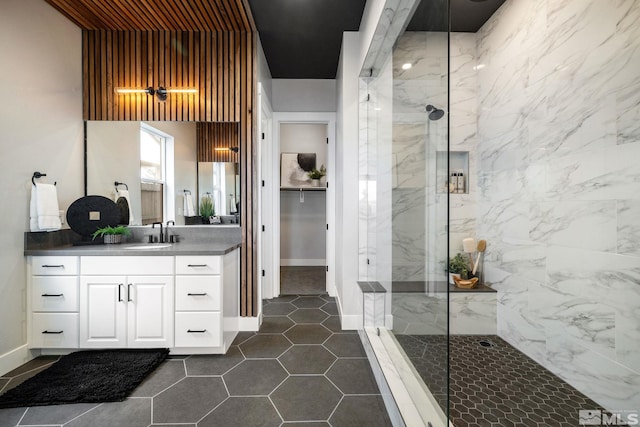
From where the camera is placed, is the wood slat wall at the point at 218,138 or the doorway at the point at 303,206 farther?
the doorway at the point at 303,206

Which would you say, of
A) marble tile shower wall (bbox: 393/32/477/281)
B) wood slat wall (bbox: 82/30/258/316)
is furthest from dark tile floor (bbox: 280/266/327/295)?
marble tile shower wall (bbox: 393/32/477/281)

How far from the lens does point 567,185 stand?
201cm

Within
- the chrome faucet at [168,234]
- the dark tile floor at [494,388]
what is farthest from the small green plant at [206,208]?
the dark tile floor at [494,388]

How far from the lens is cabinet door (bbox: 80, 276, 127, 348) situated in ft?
7.66

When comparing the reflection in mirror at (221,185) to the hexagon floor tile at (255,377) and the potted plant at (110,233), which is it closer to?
the potted plant at (110,233)

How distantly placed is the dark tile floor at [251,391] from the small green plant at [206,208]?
118 centimetres

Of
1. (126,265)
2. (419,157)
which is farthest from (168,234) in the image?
(419,157)

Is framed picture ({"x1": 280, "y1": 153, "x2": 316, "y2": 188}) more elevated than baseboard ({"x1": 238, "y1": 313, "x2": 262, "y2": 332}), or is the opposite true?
framed picture ({"x1": 280, "y1": 153, "x2": 316, "y2": 188})

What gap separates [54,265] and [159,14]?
2.19 metres

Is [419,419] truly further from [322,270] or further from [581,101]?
[322,270]

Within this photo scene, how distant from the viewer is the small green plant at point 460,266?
2828mm

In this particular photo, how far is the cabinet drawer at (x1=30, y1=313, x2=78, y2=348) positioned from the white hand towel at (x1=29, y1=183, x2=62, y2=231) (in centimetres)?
67

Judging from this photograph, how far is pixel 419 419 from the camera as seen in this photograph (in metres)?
1.41

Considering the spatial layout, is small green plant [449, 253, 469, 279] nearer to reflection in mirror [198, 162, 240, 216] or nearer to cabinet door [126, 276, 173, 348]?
reflection in mirror [198, 162, 240, 216]
